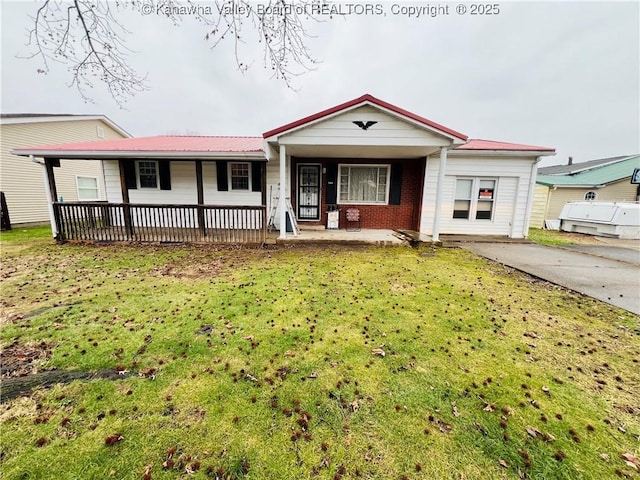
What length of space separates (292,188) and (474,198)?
21.6 ft

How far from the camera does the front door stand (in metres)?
10.6

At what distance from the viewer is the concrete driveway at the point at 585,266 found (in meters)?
4.78

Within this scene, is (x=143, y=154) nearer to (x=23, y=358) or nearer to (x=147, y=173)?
(x=147, y=173)

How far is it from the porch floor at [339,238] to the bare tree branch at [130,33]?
16.3ft

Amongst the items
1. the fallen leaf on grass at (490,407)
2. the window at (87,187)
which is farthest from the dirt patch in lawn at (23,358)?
the window at (87,187)

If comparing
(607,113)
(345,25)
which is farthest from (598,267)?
(607,113)

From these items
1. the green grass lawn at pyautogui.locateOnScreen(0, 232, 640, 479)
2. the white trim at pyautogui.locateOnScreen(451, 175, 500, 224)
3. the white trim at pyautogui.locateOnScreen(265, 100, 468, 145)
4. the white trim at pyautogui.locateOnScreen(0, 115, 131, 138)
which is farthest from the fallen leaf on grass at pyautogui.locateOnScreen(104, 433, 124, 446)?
the white trim at pyautogui.locateOnScreen(0, 115, 131, 138)

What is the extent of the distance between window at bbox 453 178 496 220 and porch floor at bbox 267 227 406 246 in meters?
2.85

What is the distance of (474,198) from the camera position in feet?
→ 32.8

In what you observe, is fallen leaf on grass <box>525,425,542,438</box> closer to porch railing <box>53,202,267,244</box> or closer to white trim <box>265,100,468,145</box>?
white trim <box>265,100,468,145</box>

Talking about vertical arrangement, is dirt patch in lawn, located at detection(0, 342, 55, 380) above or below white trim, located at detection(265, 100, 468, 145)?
below

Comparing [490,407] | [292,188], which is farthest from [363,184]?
[490,407]

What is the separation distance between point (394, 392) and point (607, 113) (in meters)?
49.7

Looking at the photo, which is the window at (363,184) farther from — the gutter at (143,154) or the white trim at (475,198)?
the gutter at (143,154)
